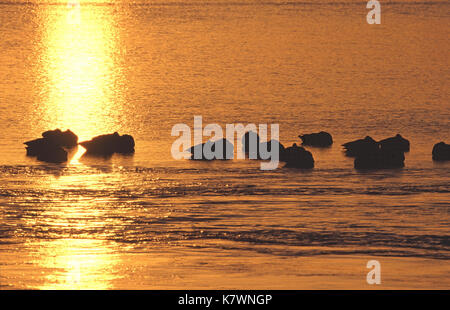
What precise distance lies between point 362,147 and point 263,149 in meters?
5.73

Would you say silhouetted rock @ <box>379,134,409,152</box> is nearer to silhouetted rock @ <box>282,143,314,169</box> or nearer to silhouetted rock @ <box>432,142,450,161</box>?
silhouetted rock @ <box>432,142,450,161</box>

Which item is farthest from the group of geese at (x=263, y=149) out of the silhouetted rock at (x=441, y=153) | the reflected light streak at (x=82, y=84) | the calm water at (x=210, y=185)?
the reflected light streak at (x=82, y=84)

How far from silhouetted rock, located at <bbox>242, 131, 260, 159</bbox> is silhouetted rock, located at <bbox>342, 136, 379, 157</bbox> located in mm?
5178

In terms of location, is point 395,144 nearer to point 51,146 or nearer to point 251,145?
point 251,145

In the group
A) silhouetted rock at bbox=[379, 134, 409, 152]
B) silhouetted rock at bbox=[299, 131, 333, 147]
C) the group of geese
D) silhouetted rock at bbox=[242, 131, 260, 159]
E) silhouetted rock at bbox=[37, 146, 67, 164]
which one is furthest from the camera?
silhouetted rock at bbox=[299, 131, 333, 147]

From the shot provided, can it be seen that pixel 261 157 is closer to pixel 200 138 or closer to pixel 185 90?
pixel 200 138

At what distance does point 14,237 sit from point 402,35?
152030 millimetres

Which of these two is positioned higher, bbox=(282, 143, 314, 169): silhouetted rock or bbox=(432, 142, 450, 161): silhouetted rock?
bbox=(432, 142, 450, 161): silhouetted rock

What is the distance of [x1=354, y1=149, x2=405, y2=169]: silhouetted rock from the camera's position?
2608 inches

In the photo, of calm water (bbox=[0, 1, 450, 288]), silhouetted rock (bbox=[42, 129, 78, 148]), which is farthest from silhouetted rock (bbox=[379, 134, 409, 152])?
silhouetted rock (bbox=[42, 129, 78, 148])

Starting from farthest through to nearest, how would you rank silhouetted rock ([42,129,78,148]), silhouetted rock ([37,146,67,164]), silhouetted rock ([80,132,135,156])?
silhouetted rock ([42,129,78,148]) → silhouetted rock ([80,132,135,156]) → silhouetted rock ([37,146,67,164])

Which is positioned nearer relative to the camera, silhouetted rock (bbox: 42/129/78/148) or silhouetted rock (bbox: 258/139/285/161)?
silhouetted rock (bbox: 258/139/285/161)

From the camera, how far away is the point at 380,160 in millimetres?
66688
